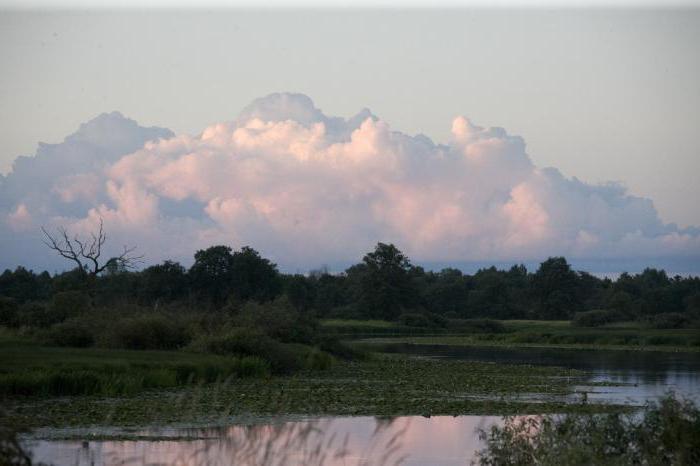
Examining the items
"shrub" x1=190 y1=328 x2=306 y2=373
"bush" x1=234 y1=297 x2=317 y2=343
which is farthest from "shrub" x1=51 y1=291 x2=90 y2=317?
"shrub" x1=190 y1=328 x2=306 y2=373

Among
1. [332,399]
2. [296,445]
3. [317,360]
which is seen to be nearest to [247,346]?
[317,360]

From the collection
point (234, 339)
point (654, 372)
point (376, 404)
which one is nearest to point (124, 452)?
point (376, 404)

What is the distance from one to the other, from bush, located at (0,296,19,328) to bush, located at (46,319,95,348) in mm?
8821

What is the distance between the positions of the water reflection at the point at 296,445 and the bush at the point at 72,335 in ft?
70.4

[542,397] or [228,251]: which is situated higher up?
[228,251]

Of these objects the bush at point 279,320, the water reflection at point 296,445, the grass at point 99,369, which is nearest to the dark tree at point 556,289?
the bush at point 279,320

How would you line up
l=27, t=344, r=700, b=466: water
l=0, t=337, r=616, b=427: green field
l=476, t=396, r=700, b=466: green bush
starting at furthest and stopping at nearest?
l=0, t=337, r=616, b=427: green field < l=27, t=344, r=700, b=466: water < l=476, t=396, r=700, b=466: green bush

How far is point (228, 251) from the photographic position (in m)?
121

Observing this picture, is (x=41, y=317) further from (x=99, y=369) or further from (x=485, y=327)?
(x=485, y=327)

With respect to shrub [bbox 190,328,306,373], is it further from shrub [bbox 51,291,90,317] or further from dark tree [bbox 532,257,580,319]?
dark tree [bbox 532,257,580,319]

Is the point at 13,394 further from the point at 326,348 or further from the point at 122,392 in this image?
the point at 326,348

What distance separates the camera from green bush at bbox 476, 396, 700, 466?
17.6 metres

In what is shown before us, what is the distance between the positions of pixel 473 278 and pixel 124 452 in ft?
542

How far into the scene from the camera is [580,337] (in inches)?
3794
